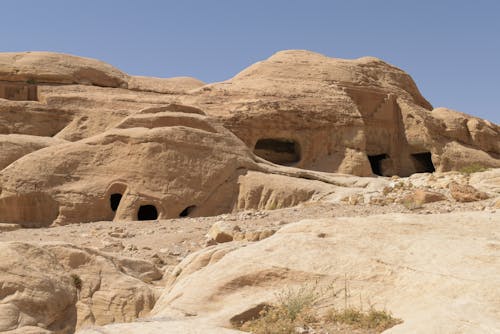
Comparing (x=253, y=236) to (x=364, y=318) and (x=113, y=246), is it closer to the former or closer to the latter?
(x=113, y=246)

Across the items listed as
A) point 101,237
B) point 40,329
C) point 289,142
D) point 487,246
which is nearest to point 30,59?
point 289,142

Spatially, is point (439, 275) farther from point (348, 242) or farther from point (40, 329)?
point (40, 329)

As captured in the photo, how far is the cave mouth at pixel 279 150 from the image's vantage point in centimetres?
2845

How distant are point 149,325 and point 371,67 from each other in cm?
3033

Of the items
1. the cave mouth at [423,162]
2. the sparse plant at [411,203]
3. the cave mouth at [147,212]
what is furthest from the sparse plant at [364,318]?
the cave mouth at [423,162]

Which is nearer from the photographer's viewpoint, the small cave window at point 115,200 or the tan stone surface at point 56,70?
the small cave window at point 115,200

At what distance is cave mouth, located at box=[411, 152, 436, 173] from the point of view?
1248 inches

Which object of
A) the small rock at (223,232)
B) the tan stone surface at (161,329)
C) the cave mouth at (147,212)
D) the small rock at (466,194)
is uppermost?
the tan stone surface at (161,329)

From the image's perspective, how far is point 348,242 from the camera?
5066mm

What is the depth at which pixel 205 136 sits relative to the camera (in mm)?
18531

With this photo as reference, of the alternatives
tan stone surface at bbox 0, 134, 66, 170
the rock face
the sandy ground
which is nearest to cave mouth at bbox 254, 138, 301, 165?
tan stone surface at bbox 0, 134, 66, 170

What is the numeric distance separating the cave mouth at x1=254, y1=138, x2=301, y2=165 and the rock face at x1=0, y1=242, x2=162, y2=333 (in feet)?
65.8

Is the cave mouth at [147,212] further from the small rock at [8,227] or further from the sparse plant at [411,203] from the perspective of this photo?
the sparse plant at [411,203]

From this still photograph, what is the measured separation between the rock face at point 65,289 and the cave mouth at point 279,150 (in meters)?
20.0
